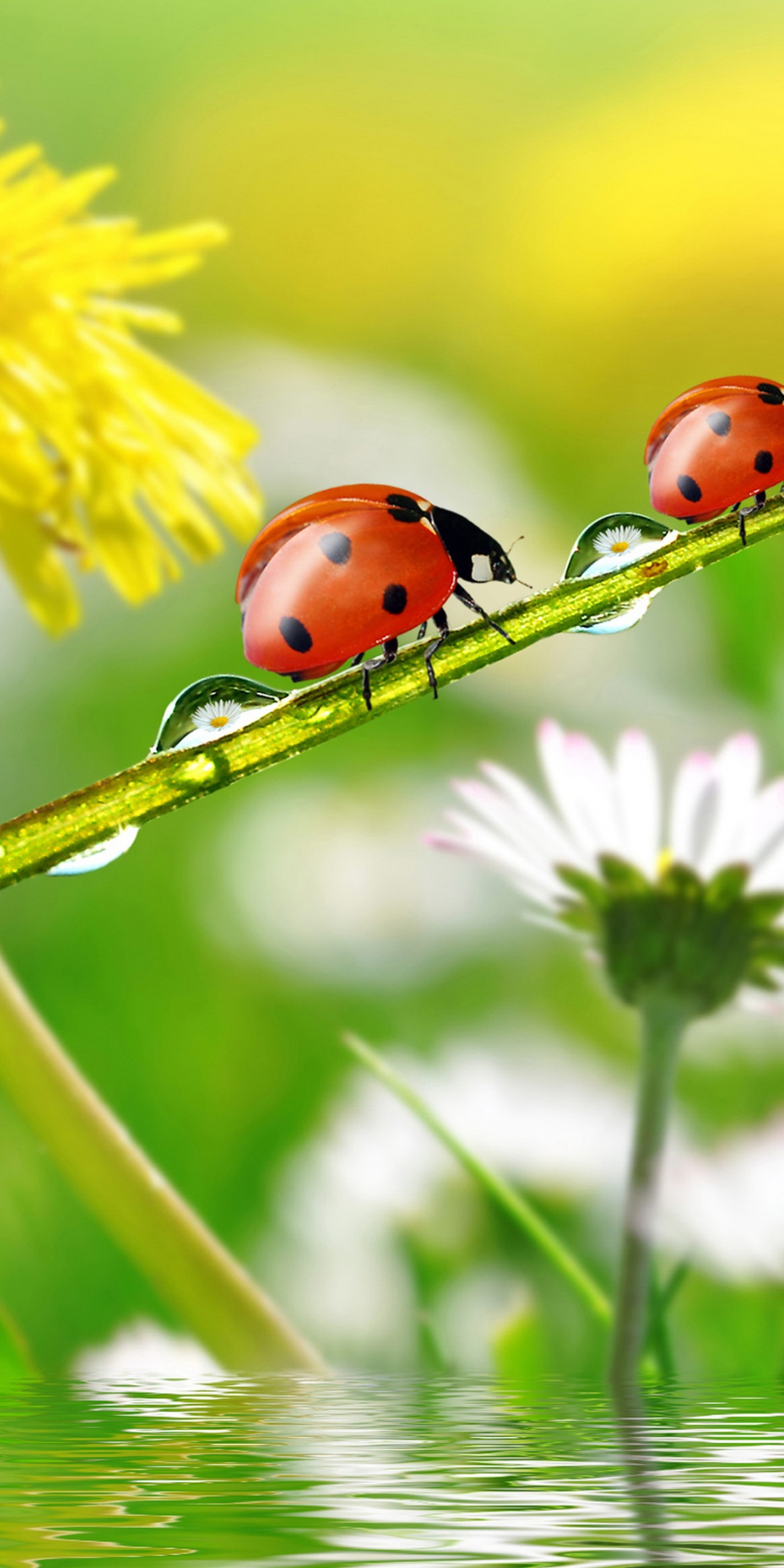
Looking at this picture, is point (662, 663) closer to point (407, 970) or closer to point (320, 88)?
point (407, 970)

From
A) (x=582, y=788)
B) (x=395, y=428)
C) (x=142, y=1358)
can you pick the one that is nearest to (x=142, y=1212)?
(x=142, y=1358)

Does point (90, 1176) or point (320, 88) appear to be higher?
point (320, 88)

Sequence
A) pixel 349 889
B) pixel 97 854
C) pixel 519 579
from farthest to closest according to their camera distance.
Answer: pixel 349 889
pixel 519 579
pixel 97 854

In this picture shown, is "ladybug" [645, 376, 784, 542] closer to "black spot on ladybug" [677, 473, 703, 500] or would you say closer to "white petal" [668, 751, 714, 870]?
"black spot on ladybug" [677, 473, 703, 500]

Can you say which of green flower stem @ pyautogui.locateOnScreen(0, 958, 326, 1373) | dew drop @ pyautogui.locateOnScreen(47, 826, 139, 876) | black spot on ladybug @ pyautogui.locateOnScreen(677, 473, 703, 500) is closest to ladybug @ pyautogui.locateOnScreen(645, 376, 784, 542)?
black spot on ladybug @ pyautogui.locateOnScreen(677, 473, 703, 500)

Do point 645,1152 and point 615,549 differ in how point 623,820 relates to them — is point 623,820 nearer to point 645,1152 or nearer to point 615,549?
point 645,1152

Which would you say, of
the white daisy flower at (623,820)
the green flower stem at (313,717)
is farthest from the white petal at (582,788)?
the green flower stem at (313,717)

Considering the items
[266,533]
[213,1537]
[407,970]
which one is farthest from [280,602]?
[407,970]
